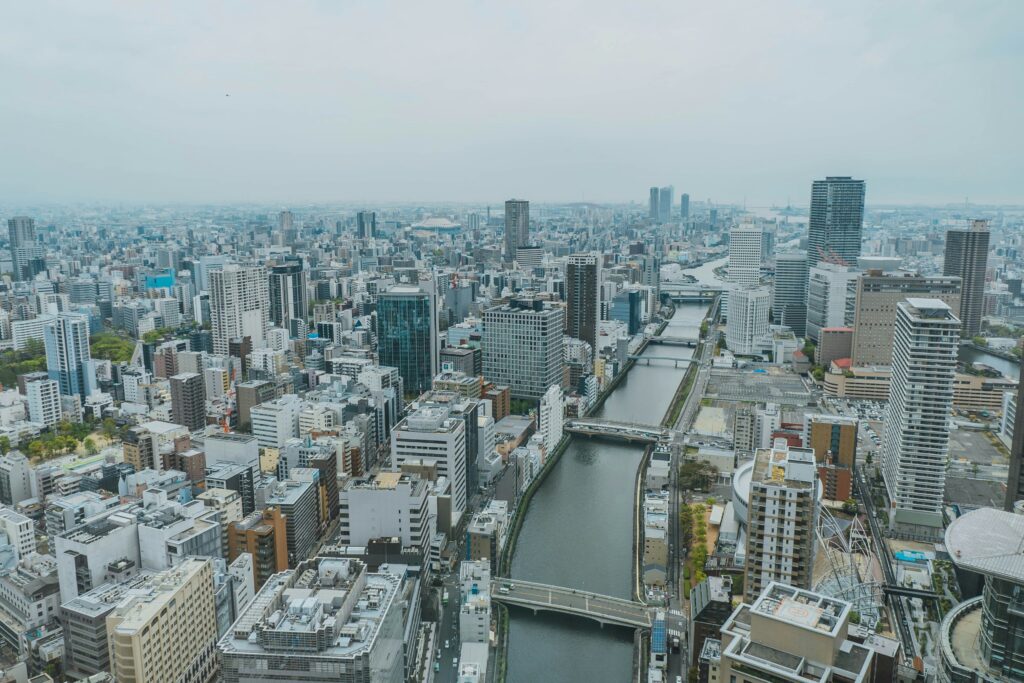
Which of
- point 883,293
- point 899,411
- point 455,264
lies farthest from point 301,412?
point 455,264

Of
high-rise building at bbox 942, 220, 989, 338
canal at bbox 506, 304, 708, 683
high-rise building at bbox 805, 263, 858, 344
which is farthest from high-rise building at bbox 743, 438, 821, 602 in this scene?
high-rise building at bbox 942, 220, 989, 338

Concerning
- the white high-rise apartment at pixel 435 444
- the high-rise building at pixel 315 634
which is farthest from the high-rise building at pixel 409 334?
the high-rise building at pixel 315 634

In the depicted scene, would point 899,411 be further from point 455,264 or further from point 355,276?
point 455,264

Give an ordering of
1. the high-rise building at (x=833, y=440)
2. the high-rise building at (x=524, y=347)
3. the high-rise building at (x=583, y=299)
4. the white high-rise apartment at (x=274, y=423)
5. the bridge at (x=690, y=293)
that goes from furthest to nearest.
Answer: the bridge at (x=690, y=293) < the high-rise building at (x=583, y=299) < the high-rise building at (x=524, y=347) < the white high-rise apartment at (x=274, y=423) < the high-rise building at (x=833, y=440)

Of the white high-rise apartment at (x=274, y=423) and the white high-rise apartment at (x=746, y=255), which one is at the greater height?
the white high-rise apartment at (x=746, y=255)

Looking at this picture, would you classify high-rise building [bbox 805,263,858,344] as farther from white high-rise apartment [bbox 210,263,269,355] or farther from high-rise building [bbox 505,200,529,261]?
high-rise building [bbox 505,200,529,261]

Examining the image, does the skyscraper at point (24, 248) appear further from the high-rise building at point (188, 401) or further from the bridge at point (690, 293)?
the bridge at point (690, 293)

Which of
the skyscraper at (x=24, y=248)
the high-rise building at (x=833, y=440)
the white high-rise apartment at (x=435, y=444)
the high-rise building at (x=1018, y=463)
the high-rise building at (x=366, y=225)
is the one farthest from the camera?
the high-rise building at (x=366, y=225)
